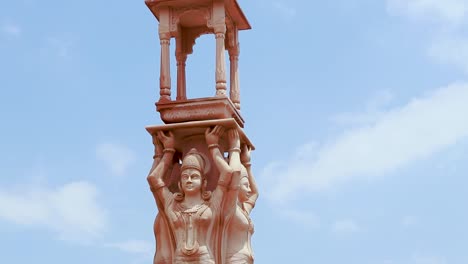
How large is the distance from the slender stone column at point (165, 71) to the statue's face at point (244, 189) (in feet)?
4.91

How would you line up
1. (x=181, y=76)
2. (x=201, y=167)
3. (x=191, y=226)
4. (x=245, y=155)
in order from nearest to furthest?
(x=191, y=226) → (x=201, y=167) → (x=245, y=155) → (x=181, y=76)

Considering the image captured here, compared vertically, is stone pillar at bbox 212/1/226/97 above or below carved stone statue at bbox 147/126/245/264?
above

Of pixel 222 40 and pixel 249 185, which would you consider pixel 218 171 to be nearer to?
pixel 249 185

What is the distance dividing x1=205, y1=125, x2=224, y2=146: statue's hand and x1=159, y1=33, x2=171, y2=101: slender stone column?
31.6 inches

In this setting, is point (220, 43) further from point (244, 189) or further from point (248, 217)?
point (248, 217)

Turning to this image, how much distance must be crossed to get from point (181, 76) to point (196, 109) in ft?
3.64

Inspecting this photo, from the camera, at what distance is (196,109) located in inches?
473

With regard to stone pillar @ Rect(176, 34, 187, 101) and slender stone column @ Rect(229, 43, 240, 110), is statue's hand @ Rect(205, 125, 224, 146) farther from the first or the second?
stone pillar @ Rect(176, 34, 187, 101)

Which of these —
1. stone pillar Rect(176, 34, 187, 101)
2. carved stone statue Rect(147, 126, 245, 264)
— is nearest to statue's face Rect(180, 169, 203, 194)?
carved stone statue Rect(147, 126, 245, 264)

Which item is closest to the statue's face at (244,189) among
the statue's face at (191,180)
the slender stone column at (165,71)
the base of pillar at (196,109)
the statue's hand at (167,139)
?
the statue's face at (191,180)

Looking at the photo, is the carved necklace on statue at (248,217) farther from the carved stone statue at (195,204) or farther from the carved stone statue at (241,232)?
the carved stone statue at (195,204)

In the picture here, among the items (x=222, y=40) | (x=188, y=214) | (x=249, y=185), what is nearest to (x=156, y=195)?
(x=188, y=214)

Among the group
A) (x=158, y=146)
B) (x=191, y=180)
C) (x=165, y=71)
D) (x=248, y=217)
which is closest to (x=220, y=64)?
(x=165, y=71)

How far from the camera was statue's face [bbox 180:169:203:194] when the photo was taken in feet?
38.1
